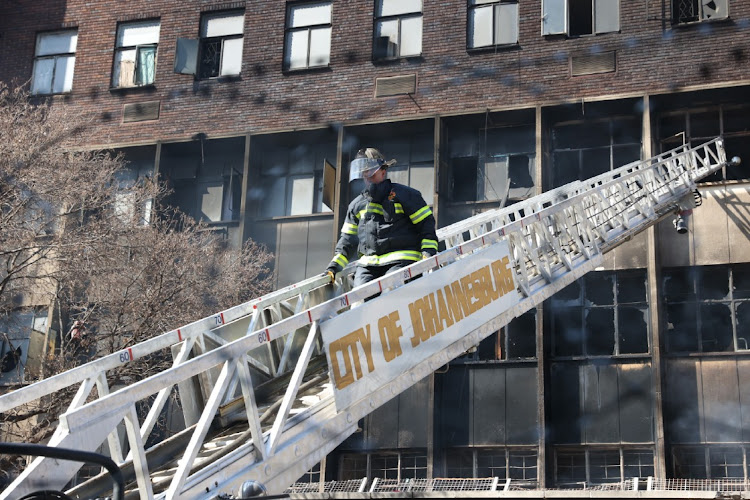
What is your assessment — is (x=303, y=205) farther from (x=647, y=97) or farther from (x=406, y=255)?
(x=406, y=255)

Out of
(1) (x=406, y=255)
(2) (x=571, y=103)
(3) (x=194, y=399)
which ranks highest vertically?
(2) (x=571, y=103)

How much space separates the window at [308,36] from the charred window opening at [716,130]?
771 cm

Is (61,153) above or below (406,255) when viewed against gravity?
above

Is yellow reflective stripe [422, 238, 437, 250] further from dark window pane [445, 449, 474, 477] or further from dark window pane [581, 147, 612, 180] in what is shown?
dark window pane [581, 147, 612, 180]

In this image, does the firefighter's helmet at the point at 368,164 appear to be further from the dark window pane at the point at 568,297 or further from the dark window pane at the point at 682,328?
the dark window pane at the point at 682,328

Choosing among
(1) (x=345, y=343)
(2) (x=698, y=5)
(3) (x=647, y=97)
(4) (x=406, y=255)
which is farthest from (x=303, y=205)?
(1) (x=345, y=343)

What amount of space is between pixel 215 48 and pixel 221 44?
175 millimetres

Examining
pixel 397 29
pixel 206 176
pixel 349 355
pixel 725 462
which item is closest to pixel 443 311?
pixel 349 355

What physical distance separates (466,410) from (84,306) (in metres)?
7.51

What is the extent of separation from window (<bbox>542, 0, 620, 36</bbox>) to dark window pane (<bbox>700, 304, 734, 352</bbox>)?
6.32m

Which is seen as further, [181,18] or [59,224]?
[181,18]

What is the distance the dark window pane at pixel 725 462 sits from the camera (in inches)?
673

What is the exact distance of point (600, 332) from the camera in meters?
18.7

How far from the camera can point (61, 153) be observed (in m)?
15.9
